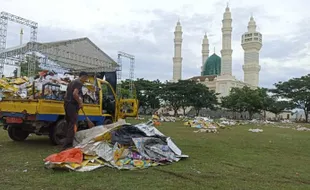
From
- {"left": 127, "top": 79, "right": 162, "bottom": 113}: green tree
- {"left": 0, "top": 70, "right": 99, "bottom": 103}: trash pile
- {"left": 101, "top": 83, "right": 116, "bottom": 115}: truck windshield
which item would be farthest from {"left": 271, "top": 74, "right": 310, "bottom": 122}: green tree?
{"left": 0, "top": 70, "right": 99, "bottom": 103}: trash pile

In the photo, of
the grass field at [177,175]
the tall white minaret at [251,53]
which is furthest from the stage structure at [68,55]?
the tall white minaret at [251,53]

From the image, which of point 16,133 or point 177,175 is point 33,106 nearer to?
point 16,133

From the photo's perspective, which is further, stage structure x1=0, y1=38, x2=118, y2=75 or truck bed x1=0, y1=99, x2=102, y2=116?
stage structure x1=0, y1=38, x2=118, y2=75

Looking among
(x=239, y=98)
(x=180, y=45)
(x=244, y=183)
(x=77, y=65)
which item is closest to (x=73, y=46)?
(x=77, y=65)

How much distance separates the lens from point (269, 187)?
4.43 meters

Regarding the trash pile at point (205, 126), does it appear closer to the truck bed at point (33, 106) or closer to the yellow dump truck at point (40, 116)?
the yellow dump truck at point (40, 116)

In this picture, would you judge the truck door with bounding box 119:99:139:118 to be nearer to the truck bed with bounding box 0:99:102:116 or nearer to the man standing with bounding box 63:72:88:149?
the truck bed with bounding box 0:99:102:116

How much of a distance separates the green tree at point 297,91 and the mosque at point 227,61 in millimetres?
20838

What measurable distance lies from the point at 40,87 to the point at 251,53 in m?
64.8

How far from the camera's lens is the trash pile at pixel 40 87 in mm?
7789

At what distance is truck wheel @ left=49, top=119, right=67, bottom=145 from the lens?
7930 mm

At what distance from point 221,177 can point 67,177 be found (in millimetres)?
2447

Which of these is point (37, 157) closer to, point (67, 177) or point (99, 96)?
point (67, 177)

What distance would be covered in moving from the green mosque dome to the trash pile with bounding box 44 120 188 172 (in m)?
73.5
